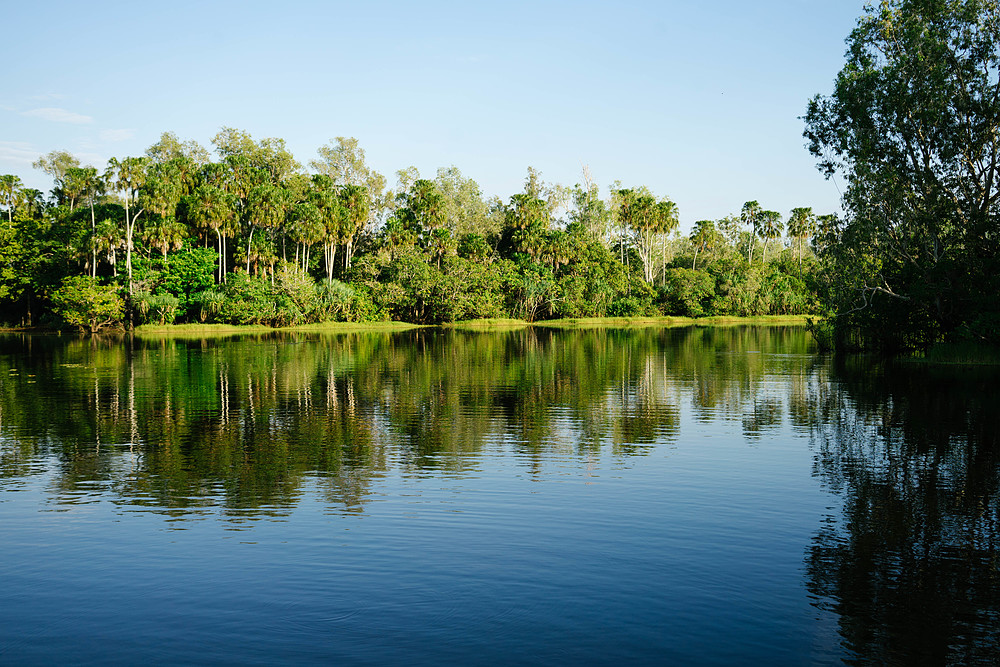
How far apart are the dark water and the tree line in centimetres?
5996

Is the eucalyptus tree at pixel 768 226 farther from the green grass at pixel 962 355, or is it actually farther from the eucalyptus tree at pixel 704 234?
the green grass at pixel 962 355

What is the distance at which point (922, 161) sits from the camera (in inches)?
1608

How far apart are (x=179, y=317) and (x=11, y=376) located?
172 ft

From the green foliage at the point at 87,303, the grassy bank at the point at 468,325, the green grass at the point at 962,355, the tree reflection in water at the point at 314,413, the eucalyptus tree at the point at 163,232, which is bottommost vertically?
the tree reflection in water at the point at 314,413

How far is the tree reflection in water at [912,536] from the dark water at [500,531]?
2.1 inches

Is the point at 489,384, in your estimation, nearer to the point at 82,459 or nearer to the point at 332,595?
the point at 82,459

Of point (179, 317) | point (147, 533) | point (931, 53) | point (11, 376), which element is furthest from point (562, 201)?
point (147, 533)

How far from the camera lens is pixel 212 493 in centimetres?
1467

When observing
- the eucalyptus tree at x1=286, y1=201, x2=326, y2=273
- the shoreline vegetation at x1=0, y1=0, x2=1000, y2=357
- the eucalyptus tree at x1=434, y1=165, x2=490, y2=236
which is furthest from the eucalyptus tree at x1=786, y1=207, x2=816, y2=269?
the eucalyptus tree at x1=286, y1=201, x2=326, y2=273

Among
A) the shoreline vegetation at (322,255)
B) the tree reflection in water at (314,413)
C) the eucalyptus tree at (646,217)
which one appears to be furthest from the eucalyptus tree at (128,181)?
the eucalyptus tree at (646,217)

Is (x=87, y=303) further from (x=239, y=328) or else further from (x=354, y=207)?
(x=354, y=207)

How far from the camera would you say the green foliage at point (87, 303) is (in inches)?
3004

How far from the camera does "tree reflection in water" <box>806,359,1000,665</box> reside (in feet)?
27.5

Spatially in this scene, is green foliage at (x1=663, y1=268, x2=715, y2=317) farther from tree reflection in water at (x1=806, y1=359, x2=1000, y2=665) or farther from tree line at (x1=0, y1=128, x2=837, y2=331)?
tree reflection in water at (x1=806, y1=359, x2=1000, y2=665)
